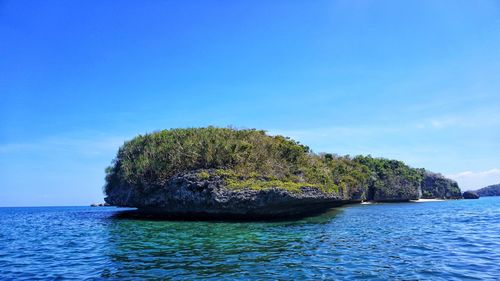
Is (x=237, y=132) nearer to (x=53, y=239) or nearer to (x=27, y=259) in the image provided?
(x=53, y=239)

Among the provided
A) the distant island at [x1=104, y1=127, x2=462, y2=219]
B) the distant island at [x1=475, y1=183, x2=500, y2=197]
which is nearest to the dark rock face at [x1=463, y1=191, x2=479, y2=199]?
the distant island at [x1=475, y1=183, x2=500, y2=197]

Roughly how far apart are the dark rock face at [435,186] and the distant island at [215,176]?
80.6 m

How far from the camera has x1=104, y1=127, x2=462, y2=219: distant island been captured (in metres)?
25.5

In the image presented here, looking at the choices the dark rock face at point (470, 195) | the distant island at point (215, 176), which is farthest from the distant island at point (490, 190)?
the distant island at point (215, 176)

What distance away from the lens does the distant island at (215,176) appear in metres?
25.5

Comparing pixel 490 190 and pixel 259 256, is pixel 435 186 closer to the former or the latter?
pixel 490 190

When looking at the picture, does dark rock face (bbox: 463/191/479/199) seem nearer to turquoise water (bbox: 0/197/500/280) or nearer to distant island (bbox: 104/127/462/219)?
distant island (bbox: 104/127/462/219)

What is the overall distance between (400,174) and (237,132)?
66.8 m

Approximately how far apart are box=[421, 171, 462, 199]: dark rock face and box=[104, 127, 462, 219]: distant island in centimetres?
8061

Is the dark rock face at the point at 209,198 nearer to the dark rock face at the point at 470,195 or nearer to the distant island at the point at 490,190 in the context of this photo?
the dark rock face at the point at 470,195

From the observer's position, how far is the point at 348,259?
38.2 ft

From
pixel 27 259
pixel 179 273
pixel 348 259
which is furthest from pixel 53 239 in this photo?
pixel 348 259

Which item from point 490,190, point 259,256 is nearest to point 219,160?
point 259,256

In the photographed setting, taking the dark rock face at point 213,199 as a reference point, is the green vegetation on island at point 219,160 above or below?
above
